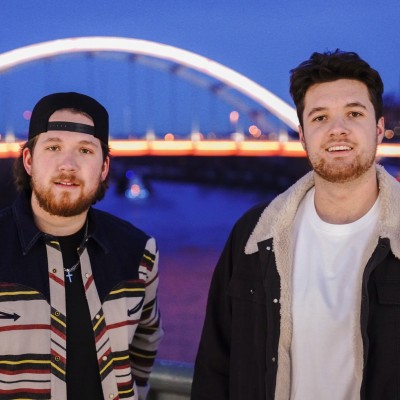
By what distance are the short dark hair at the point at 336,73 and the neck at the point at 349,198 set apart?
21 cm

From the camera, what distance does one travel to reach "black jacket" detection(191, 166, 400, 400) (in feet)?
5.73

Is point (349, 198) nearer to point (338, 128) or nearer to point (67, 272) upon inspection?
point (338, 128)

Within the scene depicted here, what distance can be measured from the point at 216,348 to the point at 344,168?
0.61 m

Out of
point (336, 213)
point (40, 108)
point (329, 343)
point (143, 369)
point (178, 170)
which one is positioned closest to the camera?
point (329, 343)

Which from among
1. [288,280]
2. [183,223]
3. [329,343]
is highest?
[288,280]

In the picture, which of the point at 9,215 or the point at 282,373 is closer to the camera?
the point at 282,373

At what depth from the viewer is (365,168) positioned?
Answer: 74.2 inches

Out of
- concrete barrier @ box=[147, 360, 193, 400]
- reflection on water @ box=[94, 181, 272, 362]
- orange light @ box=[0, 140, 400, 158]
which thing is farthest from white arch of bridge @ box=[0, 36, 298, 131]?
concrete barrier @ box=[147, 360, 193, 400]

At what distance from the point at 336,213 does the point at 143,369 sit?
772 millimetres

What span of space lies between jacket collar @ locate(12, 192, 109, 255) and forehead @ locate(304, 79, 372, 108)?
0.68 meters

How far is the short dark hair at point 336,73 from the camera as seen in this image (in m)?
1.96

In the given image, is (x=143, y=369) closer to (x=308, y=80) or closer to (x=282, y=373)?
(x=282, y=373)

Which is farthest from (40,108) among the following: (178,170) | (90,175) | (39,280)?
(178,170)

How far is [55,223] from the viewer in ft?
6.59
